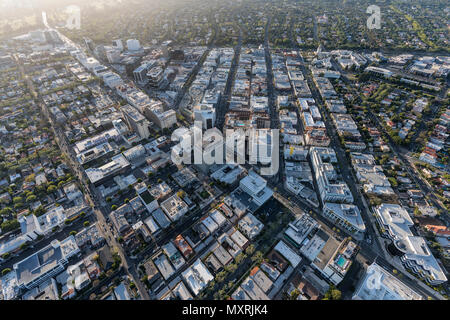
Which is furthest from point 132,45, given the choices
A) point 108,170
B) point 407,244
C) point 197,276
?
point 407,244

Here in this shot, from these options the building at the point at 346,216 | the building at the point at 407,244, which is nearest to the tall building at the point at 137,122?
the building at the point at 346,216

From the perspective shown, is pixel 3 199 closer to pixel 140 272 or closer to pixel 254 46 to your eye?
pixel 140 272

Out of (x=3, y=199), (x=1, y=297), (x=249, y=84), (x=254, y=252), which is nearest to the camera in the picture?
(x=1, y=297)

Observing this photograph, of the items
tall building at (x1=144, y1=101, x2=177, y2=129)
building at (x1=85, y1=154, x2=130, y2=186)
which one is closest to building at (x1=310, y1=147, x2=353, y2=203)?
tall building at (x1=144, y1=101, x2=177, y2=129)

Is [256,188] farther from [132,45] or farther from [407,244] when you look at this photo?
[132,45]

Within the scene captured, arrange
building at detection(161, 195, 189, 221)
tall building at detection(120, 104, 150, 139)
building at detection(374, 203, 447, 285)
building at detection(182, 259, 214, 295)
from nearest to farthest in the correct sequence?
building at detection(182, 259, 214, 295) → building at detection(374, 203, 447, 285) → building at detection(161, 195, 189, 221) → tall building at detection(120, 104, 150, 139)

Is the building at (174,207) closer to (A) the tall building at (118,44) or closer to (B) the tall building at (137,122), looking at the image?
(B) the tall building at (137,122)

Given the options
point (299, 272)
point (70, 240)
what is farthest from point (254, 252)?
point (70, 240)

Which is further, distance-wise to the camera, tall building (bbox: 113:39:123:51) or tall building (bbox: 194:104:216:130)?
tall building (bbox: 113:39:123:51)

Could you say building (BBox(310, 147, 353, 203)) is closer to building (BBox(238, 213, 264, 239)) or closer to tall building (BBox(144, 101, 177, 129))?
building (BBox(238, 213, 264, 239))
